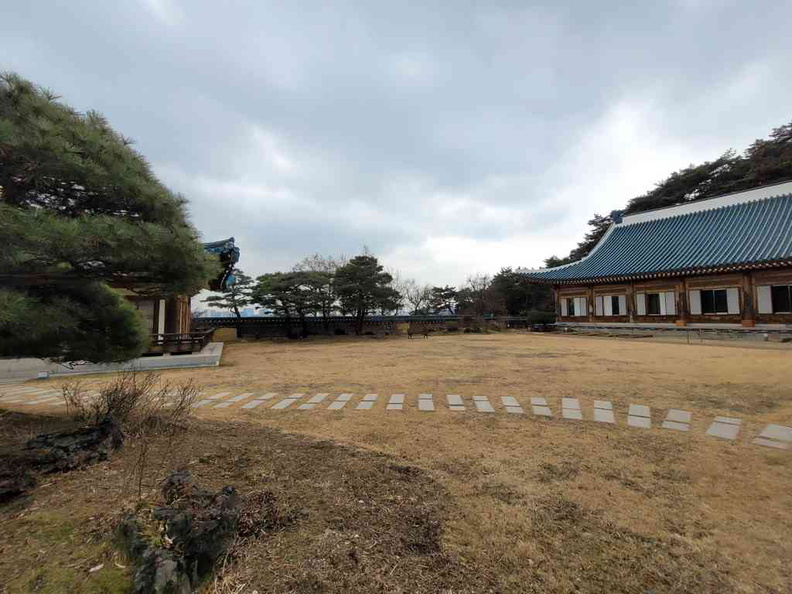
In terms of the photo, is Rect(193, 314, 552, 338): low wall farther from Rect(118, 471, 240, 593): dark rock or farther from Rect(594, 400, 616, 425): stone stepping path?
Rect(118, 471, 240, 593): dark rock

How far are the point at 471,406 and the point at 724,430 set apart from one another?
2576mm

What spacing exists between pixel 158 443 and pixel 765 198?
80.5ft

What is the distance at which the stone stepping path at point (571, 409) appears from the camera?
4400 millimetres

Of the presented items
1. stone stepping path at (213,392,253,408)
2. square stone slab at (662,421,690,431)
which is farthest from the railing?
square stone slab at (662,421,690,431)

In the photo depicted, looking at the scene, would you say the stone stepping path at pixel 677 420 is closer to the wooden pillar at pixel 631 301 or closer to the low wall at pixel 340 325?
the wooden pillar at pixel 631 301

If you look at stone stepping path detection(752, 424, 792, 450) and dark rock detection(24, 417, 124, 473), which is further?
stone stepping path detection(752, 424, 792, 450)

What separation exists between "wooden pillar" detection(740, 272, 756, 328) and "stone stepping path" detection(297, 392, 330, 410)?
1764 cm

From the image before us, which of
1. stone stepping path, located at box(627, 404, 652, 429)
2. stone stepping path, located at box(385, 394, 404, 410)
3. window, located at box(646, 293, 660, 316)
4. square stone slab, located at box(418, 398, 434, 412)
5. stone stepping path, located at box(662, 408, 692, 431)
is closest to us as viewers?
stone stepping path, located at box(662, 408, 692, 431)

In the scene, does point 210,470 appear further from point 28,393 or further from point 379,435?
point 28,393

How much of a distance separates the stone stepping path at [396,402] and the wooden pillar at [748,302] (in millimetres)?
16805

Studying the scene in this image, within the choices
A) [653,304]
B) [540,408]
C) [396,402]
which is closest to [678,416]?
[540,408]

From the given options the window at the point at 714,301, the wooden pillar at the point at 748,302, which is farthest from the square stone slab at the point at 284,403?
the window at the point at 714,301

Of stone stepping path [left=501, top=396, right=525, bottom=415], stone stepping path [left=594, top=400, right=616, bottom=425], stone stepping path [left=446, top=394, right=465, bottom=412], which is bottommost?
stone stepping path [left=594, top=400, right=616, bottom=425]

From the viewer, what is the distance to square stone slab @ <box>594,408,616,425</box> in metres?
4.19
